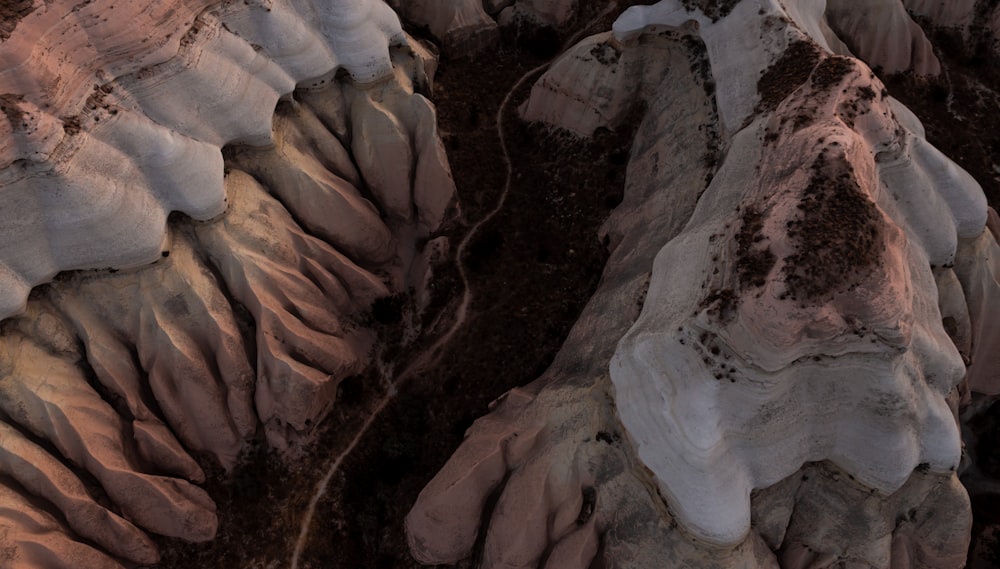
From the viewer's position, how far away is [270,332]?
2088 cm

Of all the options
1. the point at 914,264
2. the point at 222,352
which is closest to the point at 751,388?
the point at 914,264

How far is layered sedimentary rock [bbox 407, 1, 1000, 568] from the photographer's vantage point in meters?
14.7

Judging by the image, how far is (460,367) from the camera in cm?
2366

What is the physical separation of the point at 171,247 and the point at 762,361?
61.3ft

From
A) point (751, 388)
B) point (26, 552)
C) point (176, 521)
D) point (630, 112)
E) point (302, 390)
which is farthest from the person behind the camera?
point (630, 112)

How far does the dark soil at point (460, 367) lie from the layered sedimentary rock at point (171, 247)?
→ 45.6 inches

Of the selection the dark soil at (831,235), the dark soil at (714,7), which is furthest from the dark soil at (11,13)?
the dark soil at (831,235)

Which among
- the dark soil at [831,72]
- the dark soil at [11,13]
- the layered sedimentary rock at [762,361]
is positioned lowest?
the layered sedimentary rock at [762,361]

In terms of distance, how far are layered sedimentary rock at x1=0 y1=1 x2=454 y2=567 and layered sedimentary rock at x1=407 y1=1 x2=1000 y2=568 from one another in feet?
25.8

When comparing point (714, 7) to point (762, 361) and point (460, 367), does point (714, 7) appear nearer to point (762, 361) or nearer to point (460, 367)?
point (762, 361)

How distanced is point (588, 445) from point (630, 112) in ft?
49.7

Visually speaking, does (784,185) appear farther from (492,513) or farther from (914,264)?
(492,513)

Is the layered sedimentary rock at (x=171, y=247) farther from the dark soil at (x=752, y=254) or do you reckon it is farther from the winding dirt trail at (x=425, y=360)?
the dark soil at (x=752, y=254)

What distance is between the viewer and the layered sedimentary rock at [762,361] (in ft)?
48.3
